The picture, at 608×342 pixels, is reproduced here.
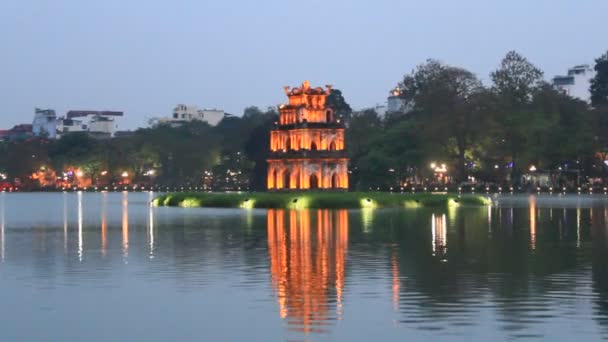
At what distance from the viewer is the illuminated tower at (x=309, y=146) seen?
12925cm

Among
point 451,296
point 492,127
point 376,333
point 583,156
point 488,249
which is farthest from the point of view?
point 583,156

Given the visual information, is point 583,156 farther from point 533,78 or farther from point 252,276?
point 252,276

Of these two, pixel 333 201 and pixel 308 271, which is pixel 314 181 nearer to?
pixel 333 201

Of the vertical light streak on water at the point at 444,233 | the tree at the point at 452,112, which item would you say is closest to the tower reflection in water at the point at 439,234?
the vertical light streak on water at the point at 444,233

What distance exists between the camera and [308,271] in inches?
1435

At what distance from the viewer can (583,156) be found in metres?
167

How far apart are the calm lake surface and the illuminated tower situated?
69.2m

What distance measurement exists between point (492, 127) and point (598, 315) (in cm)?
13242

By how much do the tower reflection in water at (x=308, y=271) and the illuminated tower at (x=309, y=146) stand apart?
61.2 metres

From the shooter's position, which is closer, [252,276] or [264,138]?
[252,276]

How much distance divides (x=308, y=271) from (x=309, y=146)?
9325 centimetres

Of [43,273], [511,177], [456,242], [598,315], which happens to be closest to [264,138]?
[511,177]

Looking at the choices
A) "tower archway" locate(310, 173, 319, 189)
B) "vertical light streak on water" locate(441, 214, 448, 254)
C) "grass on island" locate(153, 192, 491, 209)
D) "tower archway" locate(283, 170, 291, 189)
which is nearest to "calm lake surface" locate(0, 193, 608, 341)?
"vertical light streak on water" locate(441, 214, 448, 254)

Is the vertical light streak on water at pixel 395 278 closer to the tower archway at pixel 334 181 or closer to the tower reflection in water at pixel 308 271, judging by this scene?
the tower reflection in water at pixel 308 271
